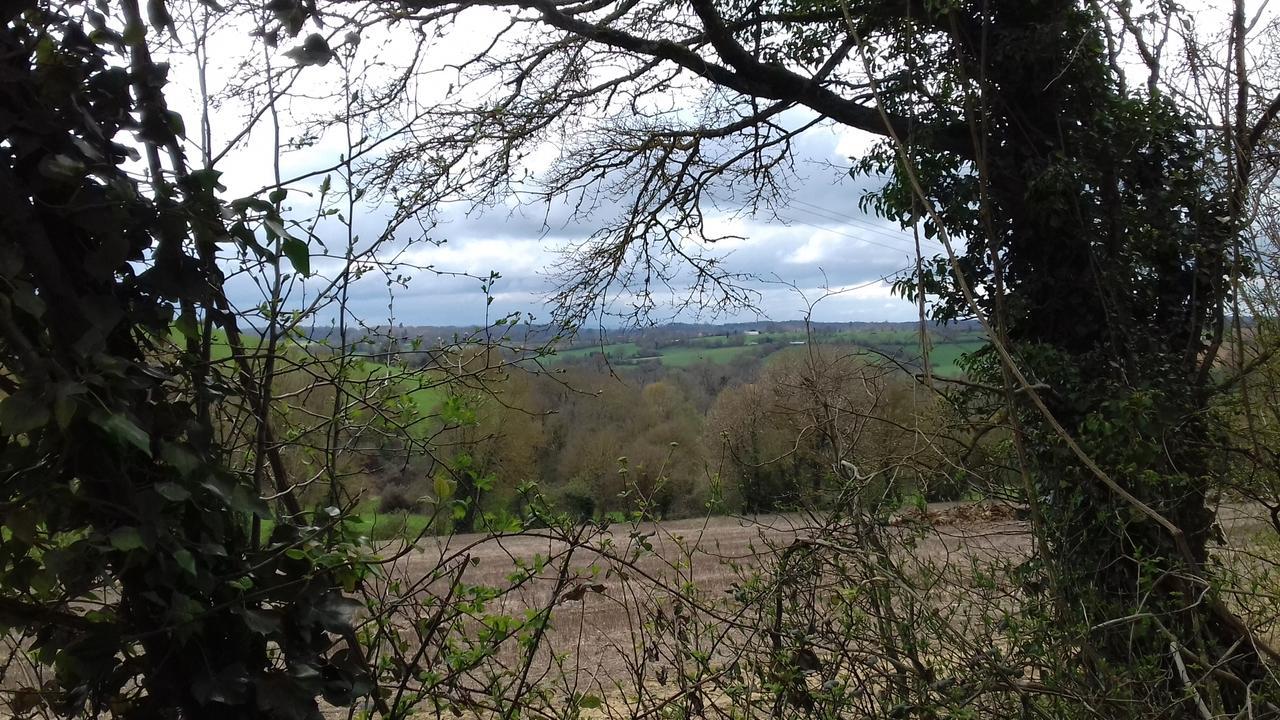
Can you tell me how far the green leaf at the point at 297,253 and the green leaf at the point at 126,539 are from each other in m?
0.59

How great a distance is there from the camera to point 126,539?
5.24 feet

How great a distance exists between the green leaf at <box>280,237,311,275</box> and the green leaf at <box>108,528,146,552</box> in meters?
0.59

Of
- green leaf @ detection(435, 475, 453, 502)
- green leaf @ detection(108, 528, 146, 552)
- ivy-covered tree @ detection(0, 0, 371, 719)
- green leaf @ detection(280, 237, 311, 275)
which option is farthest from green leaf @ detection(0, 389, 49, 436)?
green leaf @ detection(435, 475, 453, 502)

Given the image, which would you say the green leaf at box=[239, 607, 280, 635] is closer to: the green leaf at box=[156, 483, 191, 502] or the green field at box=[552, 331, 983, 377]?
the green leaf at box=[156, 483, 191, 502]

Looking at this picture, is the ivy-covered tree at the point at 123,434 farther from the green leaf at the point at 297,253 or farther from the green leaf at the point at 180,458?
the green leaf at the point at 297,253

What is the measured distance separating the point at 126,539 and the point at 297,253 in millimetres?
627

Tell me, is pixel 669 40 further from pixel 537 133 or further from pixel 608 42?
pixel 537 133

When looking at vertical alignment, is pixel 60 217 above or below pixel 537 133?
below

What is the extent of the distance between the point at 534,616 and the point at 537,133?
717 cm

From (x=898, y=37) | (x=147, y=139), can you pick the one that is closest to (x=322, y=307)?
(x=147, y=139)

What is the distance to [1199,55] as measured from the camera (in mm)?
3842

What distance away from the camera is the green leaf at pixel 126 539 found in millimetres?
1578

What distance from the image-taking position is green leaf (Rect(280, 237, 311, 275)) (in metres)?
1.79

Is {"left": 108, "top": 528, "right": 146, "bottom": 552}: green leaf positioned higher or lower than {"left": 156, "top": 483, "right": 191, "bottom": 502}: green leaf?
lower
